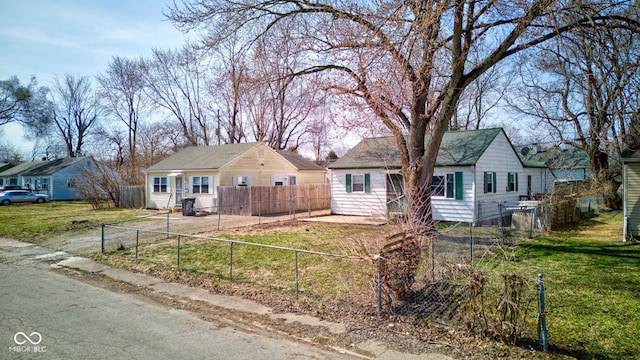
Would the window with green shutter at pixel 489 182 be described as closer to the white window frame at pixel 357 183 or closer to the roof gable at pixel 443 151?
the roof gable at pixel 443 151

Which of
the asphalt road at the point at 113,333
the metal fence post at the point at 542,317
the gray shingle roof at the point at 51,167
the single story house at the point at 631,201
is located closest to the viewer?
the metal fence post at the point at 542,317

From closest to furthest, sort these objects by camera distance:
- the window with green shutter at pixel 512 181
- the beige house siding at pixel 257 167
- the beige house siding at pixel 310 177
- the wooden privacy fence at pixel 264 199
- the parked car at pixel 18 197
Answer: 1. the window with green shutter at pixel 512 181
2. the wooden privacy fence at pixel 264 199
3. the beige house siding at pixel 257 167
4. the beige house siding at pixel 310 177
5. the parked car at pixel 18 197

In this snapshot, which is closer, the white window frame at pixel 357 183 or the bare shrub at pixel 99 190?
the white window frame at pixel 357 183

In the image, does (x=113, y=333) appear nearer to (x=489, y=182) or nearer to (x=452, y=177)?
(x=452, y=177)

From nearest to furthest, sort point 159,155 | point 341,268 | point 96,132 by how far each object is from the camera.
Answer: point 341,268, point 159,155, point 96,132

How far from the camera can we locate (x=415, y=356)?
16.3ft

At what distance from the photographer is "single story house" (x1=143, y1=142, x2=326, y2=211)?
82.8ft

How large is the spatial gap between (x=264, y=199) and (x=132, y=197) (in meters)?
12.6

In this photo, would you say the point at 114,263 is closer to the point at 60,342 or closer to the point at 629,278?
the point at 60,342

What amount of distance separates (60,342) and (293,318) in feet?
10.7

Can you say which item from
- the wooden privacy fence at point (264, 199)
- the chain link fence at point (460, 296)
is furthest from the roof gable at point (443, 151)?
the chain link fence at point (460, 296)

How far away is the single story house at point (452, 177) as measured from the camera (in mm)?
18438

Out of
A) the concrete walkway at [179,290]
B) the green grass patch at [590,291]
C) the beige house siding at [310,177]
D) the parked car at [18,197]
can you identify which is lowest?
the concrete walkway at [179,290]

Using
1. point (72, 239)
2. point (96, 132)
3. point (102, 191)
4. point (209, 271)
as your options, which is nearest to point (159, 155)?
point (102, 191)
